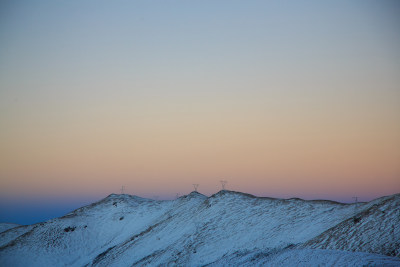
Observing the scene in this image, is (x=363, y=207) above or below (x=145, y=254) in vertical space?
above

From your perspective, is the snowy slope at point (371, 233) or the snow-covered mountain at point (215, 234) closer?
the snowy slope at point (371, 233)

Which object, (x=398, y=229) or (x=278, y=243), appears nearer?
(x=398, y=229)

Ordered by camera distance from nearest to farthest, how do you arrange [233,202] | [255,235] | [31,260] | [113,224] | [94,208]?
[255,235] → [233,202] → [31,260] → [113,224] → [94,208]

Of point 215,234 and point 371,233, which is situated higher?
point 371,233

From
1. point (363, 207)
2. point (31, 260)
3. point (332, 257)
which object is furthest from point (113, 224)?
point (332, 257)

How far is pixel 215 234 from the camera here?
138 feet

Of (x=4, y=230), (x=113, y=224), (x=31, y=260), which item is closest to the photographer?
(x=31, y=260)

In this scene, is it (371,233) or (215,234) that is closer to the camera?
(371,233)

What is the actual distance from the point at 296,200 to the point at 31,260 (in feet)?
120

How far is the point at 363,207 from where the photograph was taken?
1366 inches

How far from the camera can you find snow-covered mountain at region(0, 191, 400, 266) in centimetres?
2689

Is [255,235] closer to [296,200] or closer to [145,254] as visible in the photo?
[296,200]

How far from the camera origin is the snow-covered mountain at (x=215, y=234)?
88.2 ft

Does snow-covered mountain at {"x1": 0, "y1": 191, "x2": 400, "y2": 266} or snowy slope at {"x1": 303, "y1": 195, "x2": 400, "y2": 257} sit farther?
snow-covered mountain at {"x1": 0, "y1": 191, "x2": 400, "y2": 266}
